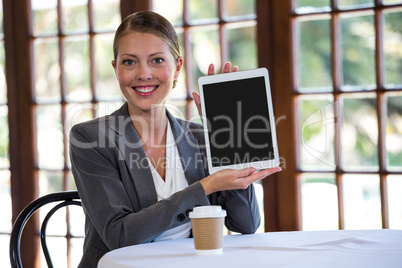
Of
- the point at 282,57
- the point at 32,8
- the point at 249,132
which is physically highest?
the point at 32,8

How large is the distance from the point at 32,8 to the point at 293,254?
2.47m

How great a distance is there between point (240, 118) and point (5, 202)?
7.93 ft

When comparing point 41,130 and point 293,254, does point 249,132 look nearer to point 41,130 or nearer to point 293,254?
point 293,254

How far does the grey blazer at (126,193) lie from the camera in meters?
1.58

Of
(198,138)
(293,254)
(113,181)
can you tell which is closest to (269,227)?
(198,138)

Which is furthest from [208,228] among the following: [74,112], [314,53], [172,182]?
[314,53]

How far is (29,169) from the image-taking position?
10.7 ft

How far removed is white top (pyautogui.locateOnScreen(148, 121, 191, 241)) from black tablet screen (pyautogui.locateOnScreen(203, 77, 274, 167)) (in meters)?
0.27

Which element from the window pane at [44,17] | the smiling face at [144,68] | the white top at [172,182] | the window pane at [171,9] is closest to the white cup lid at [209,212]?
the white top at [172,182]

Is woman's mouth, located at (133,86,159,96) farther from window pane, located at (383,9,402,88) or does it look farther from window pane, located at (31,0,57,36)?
window pane, located at (31,0,57,36)

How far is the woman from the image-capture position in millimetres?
1584

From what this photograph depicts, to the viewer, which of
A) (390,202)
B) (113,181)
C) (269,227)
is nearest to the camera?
(113,181)

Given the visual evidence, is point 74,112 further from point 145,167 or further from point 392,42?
point 392,42

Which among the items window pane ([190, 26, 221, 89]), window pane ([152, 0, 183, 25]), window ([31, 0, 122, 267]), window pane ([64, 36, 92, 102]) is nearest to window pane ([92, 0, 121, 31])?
window ([31, 0, 122, 267])
